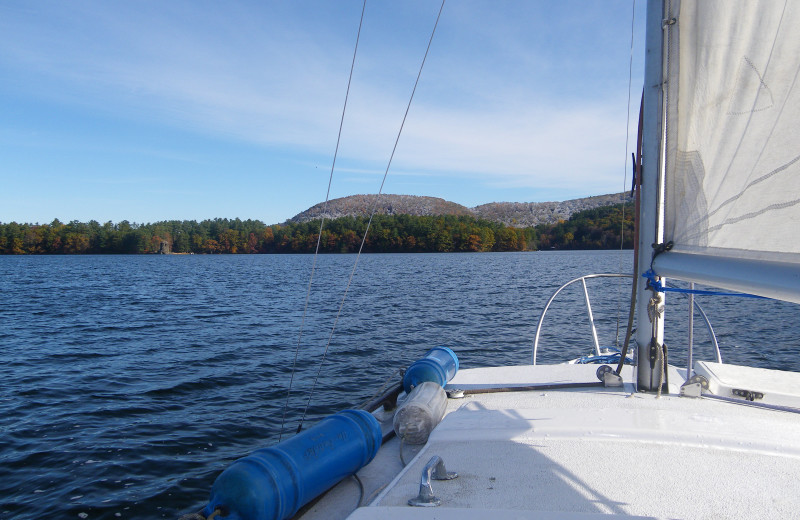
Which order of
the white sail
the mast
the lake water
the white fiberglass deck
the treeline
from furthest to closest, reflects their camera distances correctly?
the treeline
the lake water
the mast
the white sail
the white fiberglass deck

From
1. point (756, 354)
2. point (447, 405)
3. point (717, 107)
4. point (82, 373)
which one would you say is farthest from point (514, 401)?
point (756, 354)

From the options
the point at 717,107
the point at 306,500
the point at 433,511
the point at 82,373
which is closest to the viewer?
the point at 433,511

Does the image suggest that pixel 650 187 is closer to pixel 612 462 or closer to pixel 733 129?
pixel 733 129

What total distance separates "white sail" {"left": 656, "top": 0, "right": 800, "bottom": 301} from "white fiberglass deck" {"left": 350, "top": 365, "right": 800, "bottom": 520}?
0.94 meters

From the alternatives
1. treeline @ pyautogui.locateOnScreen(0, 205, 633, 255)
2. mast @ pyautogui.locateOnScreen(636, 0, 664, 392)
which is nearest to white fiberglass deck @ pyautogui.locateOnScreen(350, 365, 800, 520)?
mast @ pyautogui.locateOnScreen(636, 0, 664, 392)

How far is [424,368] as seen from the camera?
500cm

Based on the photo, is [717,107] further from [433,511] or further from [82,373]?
[82,373]

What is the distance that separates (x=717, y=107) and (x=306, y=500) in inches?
126

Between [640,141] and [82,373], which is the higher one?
[640,141]

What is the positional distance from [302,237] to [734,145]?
435 feet

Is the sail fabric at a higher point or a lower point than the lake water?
higher

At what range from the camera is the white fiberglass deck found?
7.84 feet

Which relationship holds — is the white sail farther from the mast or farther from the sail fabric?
the mast

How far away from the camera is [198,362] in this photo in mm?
13398
